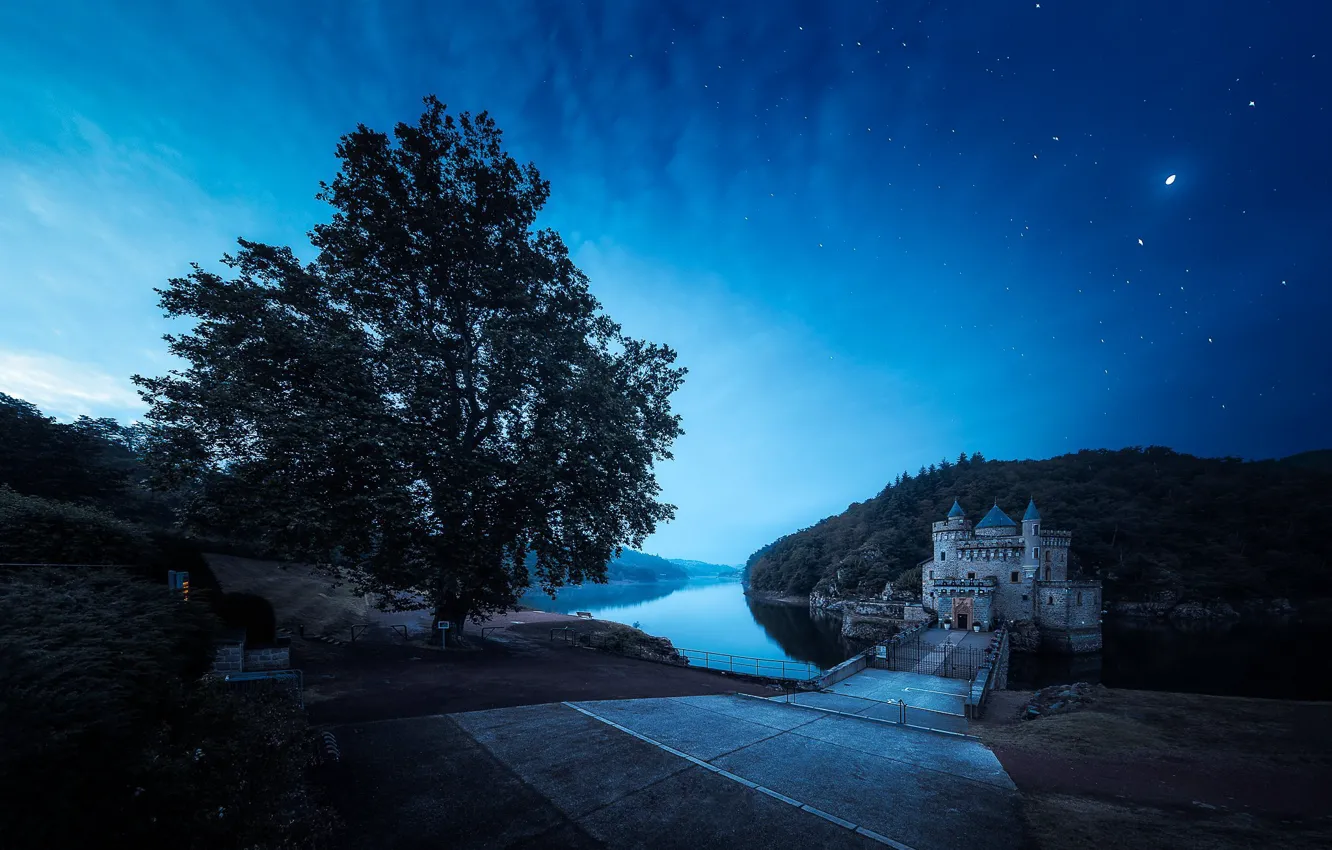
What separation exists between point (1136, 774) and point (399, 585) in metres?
18.4

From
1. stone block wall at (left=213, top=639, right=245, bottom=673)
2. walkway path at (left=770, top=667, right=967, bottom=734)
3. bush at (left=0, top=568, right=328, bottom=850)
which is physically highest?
bush at (left=0, top=568, right=328, bottom=850)

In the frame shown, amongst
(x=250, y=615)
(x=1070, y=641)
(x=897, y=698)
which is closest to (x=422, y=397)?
(x=250, y=615)

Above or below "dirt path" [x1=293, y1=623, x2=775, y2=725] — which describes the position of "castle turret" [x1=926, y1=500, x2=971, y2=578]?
above

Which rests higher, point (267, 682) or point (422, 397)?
point (422, 397)

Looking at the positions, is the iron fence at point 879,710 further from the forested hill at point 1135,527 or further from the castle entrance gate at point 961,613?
the forested hill at point 1135,527

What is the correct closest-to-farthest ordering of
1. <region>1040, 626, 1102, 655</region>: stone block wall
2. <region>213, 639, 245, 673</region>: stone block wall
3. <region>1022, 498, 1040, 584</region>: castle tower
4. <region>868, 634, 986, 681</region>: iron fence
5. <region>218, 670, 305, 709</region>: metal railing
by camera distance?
<region>218, 670, 305, 709</region>: metal railing, <region>213, 639, 245, 673</region>: stone block wall, <region>868, 634, 986, 681</region>: iron fence, <region>1040, 626, 1102, 655</region>: stone block wall, <region>1022, 498, 1040, 584</region>: castle tower

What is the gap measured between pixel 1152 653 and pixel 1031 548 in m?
13.0

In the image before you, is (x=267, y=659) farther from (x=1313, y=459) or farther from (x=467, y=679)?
(x=1313, y=459)

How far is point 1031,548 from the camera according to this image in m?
44.4

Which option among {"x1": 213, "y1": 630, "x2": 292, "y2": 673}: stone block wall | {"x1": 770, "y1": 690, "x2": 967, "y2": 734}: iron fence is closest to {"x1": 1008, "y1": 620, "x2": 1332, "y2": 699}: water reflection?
{"x1": 770, "y1": 690, "x2": 967, "y2": 734}: iron fence

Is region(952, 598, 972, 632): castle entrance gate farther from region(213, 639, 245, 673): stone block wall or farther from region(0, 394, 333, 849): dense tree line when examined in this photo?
region(213, 639, 245, 673): stone block wall

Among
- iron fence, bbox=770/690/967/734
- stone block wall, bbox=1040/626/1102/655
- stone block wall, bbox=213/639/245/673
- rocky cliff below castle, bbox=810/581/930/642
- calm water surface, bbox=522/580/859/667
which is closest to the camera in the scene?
stone block wall, bbox=213/639/245/673

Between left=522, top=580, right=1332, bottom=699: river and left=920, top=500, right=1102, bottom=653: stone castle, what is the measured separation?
276 cm

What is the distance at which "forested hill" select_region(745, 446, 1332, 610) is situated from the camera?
70125mm
